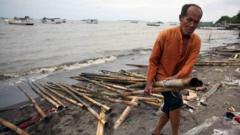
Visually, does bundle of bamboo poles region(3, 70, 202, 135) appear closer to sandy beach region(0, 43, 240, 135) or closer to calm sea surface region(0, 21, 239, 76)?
sandy beach region(0, 43, 240, 135)

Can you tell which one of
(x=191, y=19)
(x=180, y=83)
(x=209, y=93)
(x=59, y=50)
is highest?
(x=191, y=19)

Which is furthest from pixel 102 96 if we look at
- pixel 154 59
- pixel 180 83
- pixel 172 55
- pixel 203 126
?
pixel 180 83

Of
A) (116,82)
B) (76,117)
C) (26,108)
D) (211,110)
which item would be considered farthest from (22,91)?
(211,110)

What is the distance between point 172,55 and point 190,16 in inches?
24.4

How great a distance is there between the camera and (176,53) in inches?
→ 137

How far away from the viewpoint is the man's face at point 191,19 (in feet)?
10.5

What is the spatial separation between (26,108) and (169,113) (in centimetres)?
569

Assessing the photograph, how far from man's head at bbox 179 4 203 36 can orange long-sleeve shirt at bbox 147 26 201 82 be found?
141 millimetres

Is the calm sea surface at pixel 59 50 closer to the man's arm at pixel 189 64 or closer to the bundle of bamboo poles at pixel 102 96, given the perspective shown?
the bundle of bamboo poles at pixel 102 96

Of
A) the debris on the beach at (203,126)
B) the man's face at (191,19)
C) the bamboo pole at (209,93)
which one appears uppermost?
the man's face at (191,19)

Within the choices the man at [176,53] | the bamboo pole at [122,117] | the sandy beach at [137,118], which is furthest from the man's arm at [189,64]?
the bamboo pole at [122,117]

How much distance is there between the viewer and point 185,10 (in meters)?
3.25

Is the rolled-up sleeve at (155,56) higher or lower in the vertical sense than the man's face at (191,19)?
lower

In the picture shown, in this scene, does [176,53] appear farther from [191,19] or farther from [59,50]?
[59,50]
